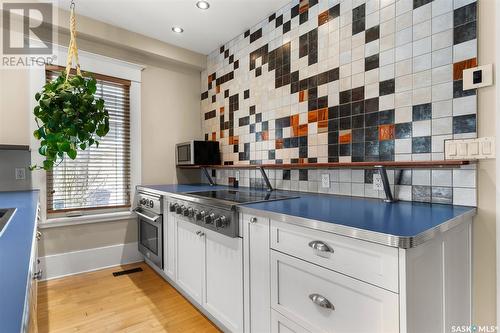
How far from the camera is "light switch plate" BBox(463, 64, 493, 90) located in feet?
4.25

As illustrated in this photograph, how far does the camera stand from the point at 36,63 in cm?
249

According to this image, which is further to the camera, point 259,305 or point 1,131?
point 1,131

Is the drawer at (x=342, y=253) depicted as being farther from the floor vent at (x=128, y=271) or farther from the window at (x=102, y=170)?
the window at (x=102, y=170)

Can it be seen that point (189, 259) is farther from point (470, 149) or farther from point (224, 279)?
point (470, 149)

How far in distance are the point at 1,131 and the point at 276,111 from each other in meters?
2.45

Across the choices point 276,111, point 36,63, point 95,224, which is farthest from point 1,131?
point 276,111

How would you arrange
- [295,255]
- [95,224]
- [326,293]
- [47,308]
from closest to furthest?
[326,293], [295,255], [47,308], [95,224]

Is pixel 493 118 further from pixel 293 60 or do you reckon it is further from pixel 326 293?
pixel 293 60

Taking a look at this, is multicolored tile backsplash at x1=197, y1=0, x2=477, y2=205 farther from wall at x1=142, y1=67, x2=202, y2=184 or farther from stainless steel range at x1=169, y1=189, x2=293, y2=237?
wall at x1=142, y1=67, x2=202, y2=184

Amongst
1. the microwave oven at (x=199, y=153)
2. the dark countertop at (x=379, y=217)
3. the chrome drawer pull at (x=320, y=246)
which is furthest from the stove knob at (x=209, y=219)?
the microwave oven at (x=199, y=153)

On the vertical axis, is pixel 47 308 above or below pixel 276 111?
below

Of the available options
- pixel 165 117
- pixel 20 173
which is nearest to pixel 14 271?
pixel 20 173

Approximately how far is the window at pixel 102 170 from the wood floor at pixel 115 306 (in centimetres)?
76

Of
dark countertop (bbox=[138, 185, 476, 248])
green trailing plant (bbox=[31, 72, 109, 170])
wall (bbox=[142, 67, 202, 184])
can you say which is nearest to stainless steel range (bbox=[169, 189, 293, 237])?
dark countertop (bbox=[138, 185, 476, 248])
